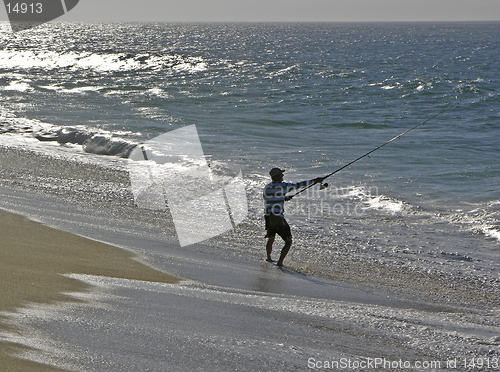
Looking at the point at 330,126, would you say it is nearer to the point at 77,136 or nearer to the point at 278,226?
the point at 77,136

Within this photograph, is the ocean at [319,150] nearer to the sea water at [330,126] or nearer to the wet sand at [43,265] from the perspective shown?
the sea water at [330,126]

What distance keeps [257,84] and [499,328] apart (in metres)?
27.8

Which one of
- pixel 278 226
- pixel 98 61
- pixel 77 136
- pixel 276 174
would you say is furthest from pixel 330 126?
pixel 98 61

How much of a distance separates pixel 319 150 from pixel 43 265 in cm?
1116

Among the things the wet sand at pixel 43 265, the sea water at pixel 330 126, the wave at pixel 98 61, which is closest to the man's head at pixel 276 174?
the sea water at pixel 330 126

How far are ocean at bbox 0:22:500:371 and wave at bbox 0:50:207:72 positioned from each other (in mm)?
3788

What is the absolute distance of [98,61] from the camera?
45938 millimetres

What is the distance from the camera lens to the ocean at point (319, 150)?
296 inches

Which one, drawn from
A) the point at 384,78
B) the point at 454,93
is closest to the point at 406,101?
the point at 454,93

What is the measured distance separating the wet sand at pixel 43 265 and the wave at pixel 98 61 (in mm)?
33949

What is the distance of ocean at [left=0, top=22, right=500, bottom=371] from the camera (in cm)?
751

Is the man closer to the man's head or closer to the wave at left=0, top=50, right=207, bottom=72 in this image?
the man's head

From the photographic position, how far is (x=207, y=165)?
13.3 metres

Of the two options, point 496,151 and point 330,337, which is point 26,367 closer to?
point 330,337
